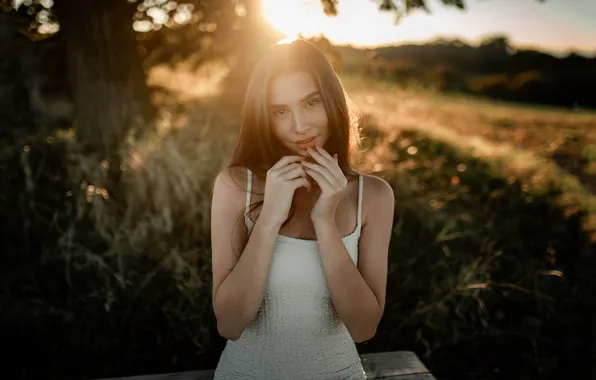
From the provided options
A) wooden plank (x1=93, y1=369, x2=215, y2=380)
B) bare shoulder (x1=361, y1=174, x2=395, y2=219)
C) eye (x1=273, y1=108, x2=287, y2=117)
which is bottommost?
wooden plank (x1=93, y1=369, x2=215, y2=380)

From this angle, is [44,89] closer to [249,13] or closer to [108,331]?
[249,13]

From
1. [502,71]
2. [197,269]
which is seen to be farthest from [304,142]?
[502,71]

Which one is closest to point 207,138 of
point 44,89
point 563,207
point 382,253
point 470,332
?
point 44,89

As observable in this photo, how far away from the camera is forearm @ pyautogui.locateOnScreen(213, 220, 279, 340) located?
5.99 ft

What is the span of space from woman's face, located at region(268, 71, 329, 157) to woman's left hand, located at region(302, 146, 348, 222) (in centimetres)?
19

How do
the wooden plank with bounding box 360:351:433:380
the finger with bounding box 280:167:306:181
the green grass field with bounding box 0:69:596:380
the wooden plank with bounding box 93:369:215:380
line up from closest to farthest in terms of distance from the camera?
the finger with bounding box 280:167:306:181 → the wooden plank with bounding box 93:369:215:380 → the wooden plank with bounding box 360:351:433:380 → the green grass field with bounding box 0:69:596:380

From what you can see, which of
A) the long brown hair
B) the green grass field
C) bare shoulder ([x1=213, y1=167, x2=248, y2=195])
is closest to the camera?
the long brown hair

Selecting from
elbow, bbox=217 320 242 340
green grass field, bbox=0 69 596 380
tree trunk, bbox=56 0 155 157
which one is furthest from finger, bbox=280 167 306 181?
tree trunk, bbox=56 0 155 157

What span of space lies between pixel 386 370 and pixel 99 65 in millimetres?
4339

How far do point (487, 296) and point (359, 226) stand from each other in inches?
94.3

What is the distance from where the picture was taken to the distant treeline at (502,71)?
57.8 feet

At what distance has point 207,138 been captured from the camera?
17.1 feet

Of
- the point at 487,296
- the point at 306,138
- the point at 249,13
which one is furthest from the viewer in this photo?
the point at 249,13

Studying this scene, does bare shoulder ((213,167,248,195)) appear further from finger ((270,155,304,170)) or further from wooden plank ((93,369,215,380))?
wooden plank ((93,369,215,380))
